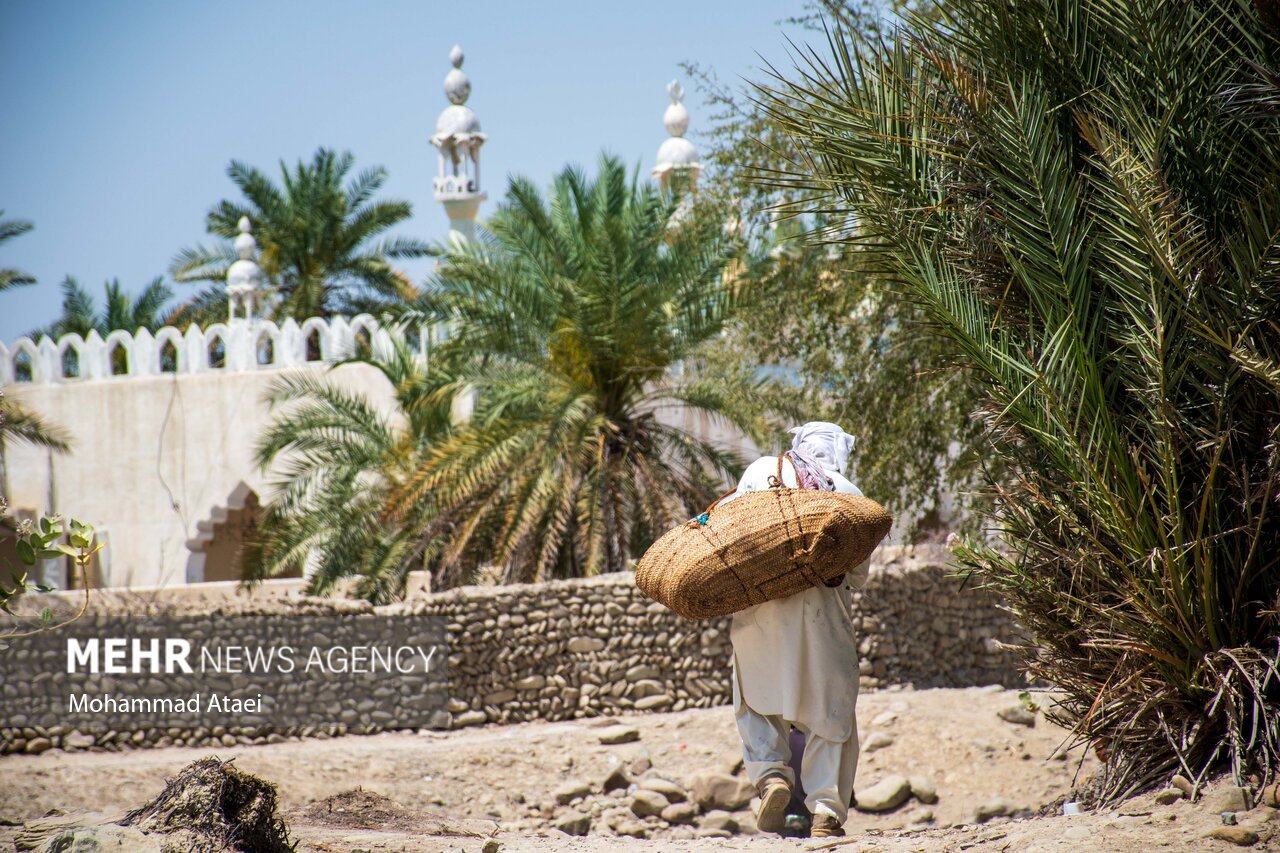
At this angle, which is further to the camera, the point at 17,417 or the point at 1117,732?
the point at 17,417

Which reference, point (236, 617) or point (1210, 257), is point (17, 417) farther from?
point (1210, 257)

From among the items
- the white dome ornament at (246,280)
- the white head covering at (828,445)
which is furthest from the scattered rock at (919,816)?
the white dome ornament at (246,280)

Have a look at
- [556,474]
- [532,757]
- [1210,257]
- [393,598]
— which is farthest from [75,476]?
[1210,257]

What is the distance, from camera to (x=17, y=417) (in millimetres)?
18500

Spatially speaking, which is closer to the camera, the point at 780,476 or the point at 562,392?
the point at 780,476

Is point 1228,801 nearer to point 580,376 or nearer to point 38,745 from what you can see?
point 38,745

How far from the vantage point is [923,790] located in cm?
916

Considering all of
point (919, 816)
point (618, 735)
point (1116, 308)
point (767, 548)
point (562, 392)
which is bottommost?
point (919, 816)

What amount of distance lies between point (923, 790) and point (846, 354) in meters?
4.14

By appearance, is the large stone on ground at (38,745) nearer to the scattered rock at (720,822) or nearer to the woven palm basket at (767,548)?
the scattered rock at (720,822)

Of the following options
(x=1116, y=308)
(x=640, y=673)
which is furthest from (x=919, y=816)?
(x=1116, y=308)

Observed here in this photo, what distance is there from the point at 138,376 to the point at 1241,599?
62.1ft

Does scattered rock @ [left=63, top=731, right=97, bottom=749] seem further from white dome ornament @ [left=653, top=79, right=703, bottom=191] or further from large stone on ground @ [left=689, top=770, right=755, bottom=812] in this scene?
white dome ornament @ [left=653, top=79, right=703, bottom=191]

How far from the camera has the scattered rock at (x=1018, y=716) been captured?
10141 mm
